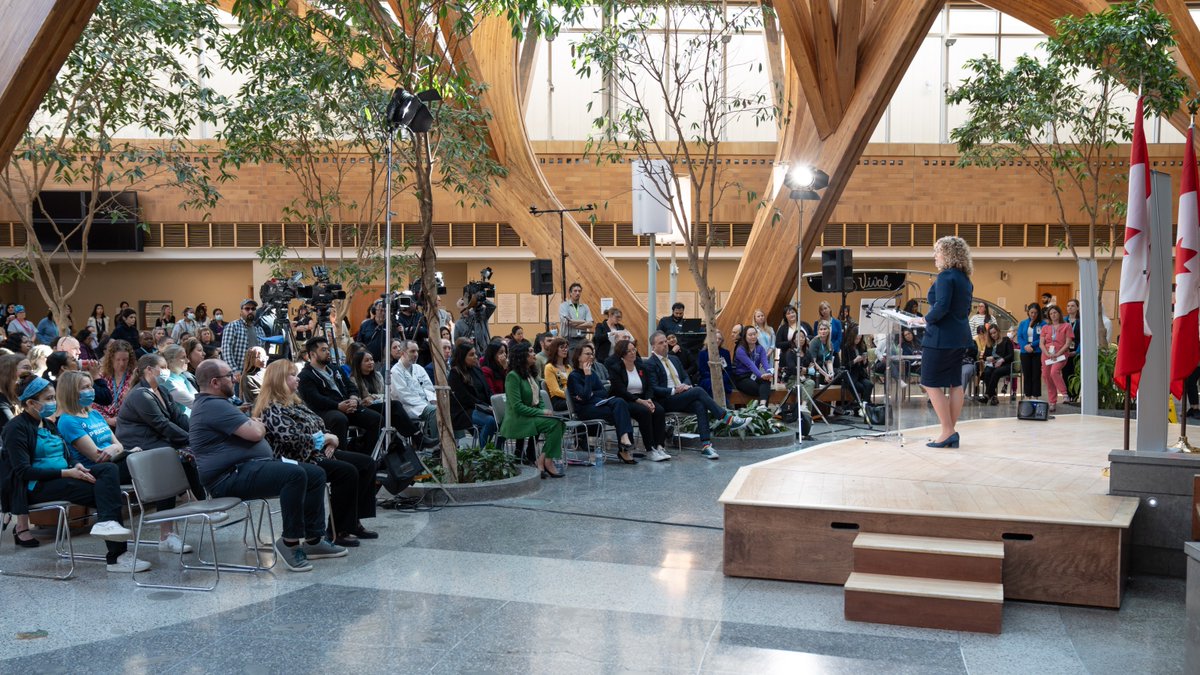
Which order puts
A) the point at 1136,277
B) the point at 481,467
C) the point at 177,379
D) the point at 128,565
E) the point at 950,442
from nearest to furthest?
the point at 1136,277 → the point at 128,565 → the point at 950,442 → the point at 177,379 → the point at 481,467

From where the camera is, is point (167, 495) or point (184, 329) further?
point (184, 329)

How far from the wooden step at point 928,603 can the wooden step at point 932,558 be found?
52 mm

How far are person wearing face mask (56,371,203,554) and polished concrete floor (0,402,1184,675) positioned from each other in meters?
0.20

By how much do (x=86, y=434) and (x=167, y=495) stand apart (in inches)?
30.3

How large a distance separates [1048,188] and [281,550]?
19.8 m

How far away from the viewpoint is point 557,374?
358 inches

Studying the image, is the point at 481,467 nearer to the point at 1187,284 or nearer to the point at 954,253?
the point at 954,253

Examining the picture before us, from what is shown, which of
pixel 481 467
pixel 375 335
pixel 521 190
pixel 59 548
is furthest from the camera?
pixel 521 190

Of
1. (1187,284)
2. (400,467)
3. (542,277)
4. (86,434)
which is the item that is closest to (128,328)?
(542,277)

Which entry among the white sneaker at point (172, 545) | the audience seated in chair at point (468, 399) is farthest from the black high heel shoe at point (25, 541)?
the audience seated in chair at point (468, 399)

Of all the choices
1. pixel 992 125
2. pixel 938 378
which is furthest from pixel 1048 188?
pixel 938 378

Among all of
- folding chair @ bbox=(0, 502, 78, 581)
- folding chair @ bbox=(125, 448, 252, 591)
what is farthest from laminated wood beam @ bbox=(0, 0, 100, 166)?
folding chair @ bbox=(0, 502, 78, 581)

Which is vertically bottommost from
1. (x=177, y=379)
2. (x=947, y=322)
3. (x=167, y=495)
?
(x=167, y=495)

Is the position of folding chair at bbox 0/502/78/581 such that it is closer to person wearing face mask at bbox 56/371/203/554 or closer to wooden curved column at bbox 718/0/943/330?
person wearing face mask at bbox 56/371/203/554
